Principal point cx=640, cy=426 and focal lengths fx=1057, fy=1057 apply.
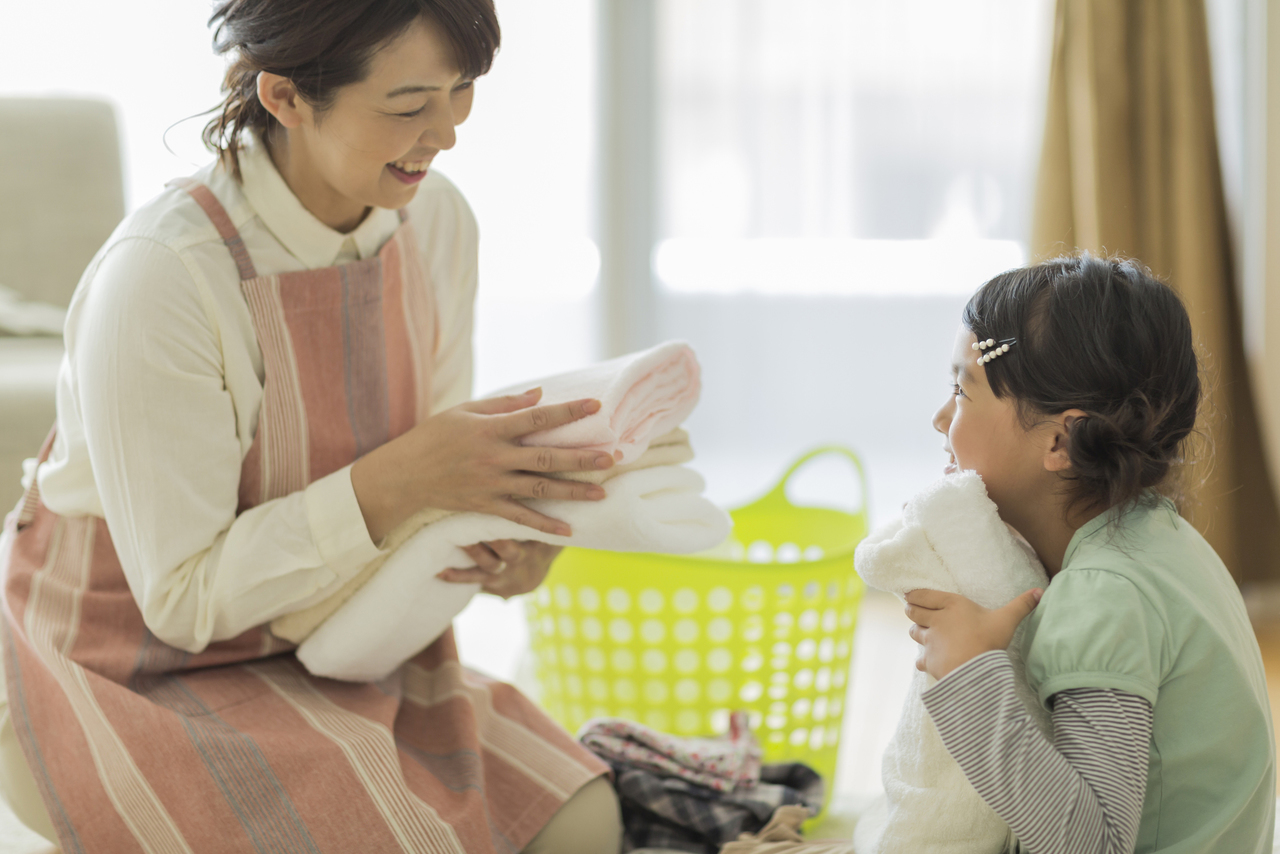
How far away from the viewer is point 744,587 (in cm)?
140

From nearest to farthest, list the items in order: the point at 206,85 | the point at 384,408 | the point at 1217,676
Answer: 1. the point at 1217,676
2. the point at 384,408
3. the point at 206,85

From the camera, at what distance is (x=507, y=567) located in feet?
3.88

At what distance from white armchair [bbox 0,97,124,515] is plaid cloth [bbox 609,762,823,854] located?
1.21m

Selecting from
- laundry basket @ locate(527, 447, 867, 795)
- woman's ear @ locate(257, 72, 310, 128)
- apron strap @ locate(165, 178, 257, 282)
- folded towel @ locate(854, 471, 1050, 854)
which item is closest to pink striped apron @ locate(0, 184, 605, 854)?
apron strap @ locate(165, 178, 257, 282)

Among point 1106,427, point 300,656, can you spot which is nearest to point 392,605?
point 300,656

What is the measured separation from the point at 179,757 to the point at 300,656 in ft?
0.56

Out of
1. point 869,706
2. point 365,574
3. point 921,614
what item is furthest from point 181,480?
point 869,706

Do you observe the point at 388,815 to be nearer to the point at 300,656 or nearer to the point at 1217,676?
the point at 300,656

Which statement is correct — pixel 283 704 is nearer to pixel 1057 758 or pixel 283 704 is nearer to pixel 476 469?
pixel 476 469

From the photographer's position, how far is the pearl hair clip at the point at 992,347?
865 mm

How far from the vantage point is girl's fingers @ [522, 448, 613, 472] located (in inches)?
41.0

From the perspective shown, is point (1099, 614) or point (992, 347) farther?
point (992, 347)

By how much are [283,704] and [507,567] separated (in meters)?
0.27

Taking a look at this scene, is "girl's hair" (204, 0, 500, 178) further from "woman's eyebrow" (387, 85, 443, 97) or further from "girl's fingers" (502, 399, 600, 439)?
"girl's fingers" (502, 399, 600, 439)
